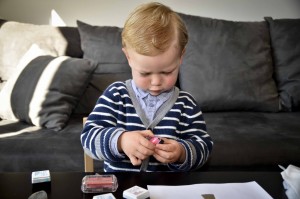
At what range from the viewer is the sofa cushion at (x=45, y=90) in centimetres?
162

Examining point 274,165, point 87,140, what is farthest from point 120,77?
point 87,140

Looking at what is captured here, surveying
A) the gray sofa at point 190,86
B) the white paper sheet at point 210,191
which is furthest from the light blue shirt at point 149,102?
the gray sofa at point 190,86

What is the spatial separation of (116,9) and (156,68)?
64.2 inches

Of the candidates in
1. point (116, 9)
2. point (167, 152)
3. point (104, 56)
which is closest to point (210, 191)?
point (167, 152)

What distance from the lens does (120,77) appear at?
1968mm

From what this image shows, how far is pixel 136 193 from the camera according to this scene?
626 mm

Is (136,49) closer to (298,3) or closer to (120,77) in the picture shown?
(120,77)

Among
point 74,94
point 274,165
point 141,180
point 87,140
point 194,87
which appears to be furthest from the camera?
point 194,87

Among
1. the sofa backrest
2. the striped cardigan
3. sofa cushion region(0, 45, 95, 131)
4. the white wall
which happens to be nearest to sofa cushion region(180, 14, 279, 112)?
the sofa backrest

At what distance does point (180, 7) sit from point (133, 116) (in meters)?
1.59

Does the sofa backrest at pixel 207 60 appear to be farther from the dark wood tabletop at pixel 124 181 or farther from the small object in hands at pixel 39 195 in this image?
the small object in hands at pixel 39 195

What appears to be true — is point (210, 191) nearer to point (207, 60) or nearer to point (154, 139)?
point (154, 139)

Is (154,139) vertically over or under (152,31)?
under

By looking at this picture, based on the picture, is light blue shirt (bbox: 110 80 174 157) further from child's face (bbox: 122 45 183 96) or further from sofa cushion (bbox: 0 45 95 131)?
sofa cushion (bbox: 0 45 95 131)
